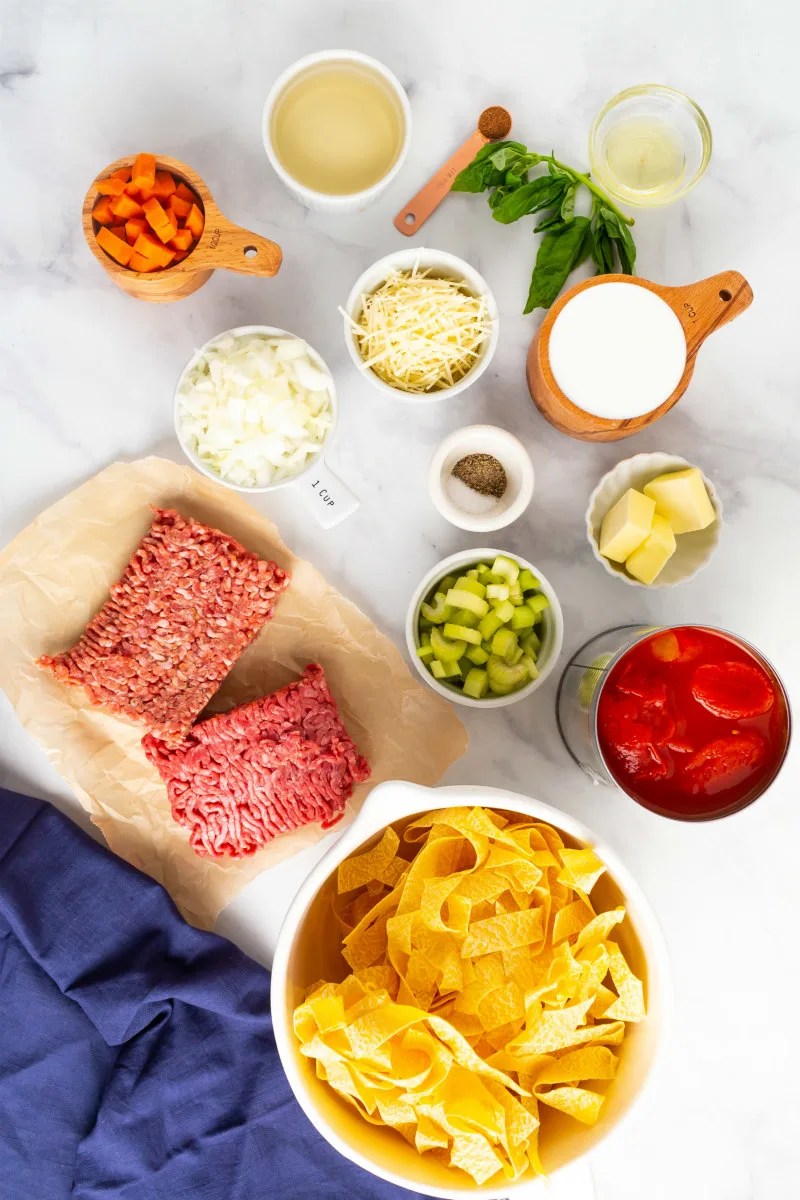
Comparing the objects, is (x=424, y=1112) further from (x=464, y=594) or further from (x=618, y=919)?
(x=464, y=594)

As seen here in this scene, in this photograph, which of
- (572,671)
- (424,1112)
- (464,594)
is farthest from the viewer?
(572,671)

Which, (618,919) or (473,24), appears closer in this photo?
(618,919)

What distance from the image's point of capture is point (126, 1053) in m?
1.79

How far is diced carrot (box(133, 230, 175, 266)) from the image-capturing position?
163 cm

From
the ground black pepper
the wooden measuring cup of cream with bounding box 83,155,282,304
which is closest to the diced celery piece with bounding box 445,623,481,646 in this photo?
the ground black pepper

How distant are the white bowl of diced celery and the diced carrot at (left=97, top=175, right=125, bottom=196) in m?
0.91

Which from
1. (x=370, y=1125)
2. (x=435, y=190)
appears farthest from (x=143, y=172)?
(x=370, y=1125)

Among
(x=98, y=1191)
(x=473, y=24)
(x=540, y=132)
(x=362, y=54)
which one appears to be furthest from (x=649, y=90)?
(x=98, y=1191)

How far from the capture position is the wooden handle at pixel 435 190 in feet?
5.93

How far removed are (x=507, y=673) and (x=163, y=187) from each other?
111cm

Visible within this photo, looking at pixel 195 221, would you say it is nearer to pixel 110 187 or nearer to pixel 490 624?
pixel 110 187

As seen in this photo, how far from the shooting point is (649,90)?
175 cm

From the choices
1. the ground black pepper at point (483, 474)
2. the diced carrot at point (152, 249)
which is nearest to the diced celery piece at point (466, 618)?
the ground black pepper at point (483, 474)

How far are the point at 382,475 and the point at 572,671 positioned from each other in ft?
1.84
